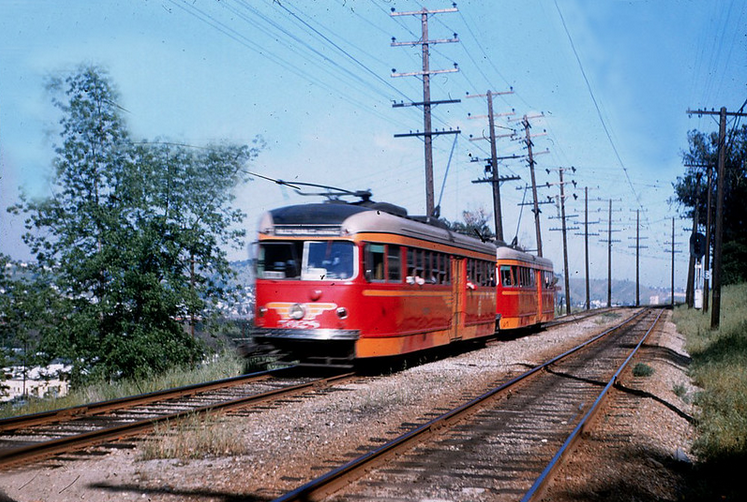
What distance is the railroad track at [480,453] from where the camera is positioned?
233 inches

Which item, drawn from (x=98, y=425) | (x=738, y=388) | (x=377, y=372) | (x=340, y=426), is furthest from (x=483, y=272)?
(x=98, y=425)

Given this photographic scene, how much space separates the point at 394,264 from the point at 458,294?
4.40m

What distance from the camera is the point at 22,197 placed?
1775 centimetres

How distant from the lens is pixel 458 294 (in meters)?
17.9

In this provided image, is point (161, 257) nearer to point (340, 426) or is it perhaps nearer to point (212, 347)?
point (212, 347)

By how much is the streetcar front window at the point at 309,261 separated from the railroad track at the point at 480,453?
3536mm

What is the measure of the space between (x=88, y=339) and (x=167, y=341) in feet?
6.29

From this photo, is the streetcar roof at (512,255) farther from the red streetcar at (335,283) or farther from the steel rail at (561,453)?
the steel rail at (561,453)

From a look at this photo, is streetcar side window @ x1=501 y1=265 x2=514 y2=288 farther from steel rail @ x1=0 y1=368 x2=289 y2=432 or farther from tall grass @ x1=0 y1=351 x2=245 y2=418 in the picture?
steel rail @ x1=0 y1=368 x2=289 y2=432

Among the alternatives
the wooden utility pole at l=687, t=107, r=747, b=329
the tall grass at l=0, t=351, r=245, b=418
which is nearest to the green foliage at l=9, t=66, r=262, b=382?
the tall grass at l=0, t=351, r=245, b=418

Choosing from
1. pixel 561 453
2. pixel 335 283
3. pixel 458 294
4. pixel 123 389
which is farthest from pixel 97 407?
pixel 458 294

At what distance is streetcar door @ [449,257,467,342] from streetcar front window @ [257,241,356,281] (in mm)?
5180

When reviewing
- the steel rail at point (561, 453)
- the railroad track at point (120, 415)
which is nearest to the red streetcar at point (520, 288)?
the railroad track at point (120, 415)

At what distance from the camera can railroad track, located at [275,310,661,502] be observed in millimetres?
5918
